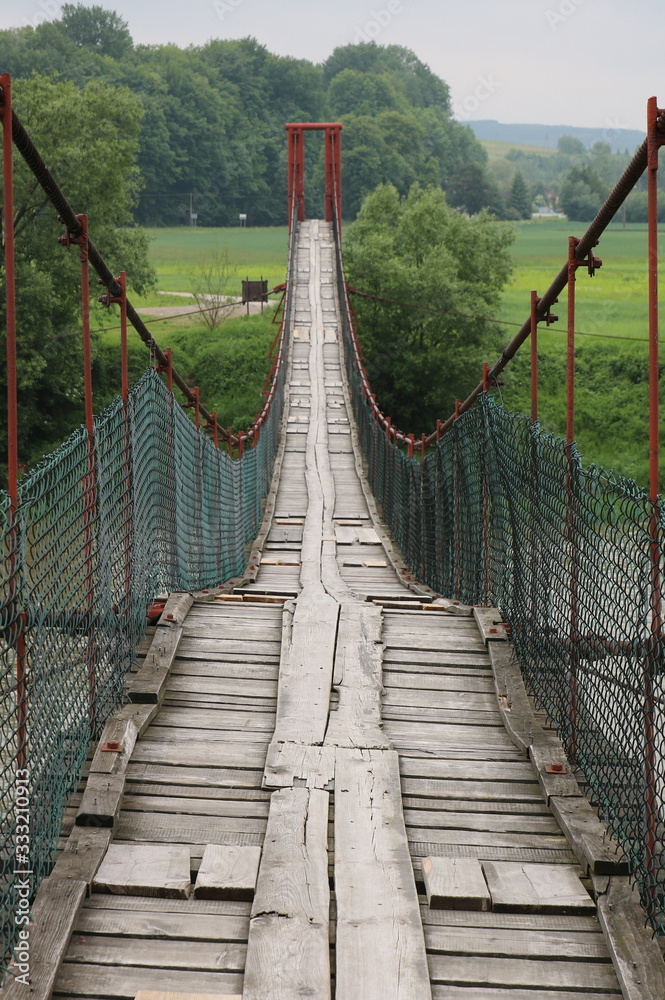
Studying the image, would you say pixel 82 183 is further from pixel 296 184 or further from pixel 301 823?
pixel 301 823

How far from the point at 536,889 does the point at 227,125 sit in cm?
5275

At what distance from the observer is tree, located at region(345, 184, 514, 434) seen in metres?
20.7

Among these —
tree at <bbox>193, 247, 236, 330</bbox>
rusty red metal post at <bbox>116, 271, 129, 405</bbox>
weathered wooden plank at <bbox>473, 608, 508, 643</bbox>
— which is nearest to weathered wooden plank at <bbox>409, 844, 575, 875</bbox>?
weathered wooden plank at <bbox>473, 608, 508, 643</bbox>

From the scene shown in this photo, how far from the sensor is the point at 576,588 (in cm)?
288

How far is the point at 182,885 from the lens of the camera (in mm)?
2162

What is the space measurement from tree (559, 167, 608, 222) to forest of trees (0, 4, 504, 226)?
4.44m

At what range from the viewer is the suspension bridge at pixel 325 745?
6.47 ft

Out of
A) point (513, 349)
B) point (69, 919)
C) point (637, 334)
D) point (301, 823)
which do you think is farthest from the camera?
point (637, 334)

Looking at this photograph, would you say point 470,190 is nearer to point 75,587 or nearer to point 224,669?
point 224,669

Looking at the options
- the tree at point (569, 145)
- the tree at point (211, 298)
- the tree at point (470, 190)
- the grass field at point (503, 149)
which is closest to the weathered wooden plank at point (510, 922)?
the tree at point (211, 298)

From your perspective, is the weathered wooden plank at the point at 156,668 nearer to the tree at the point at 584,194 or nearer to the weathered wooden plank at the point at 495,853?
the weathered wooden plank at the point at 495,853

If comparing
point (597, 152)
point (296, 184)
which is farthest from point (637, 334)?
point (597, 152)

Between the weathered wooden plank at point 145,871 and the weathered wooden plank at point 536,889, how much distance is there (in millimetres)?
638

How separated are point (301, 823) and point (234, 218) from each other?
5130cm
